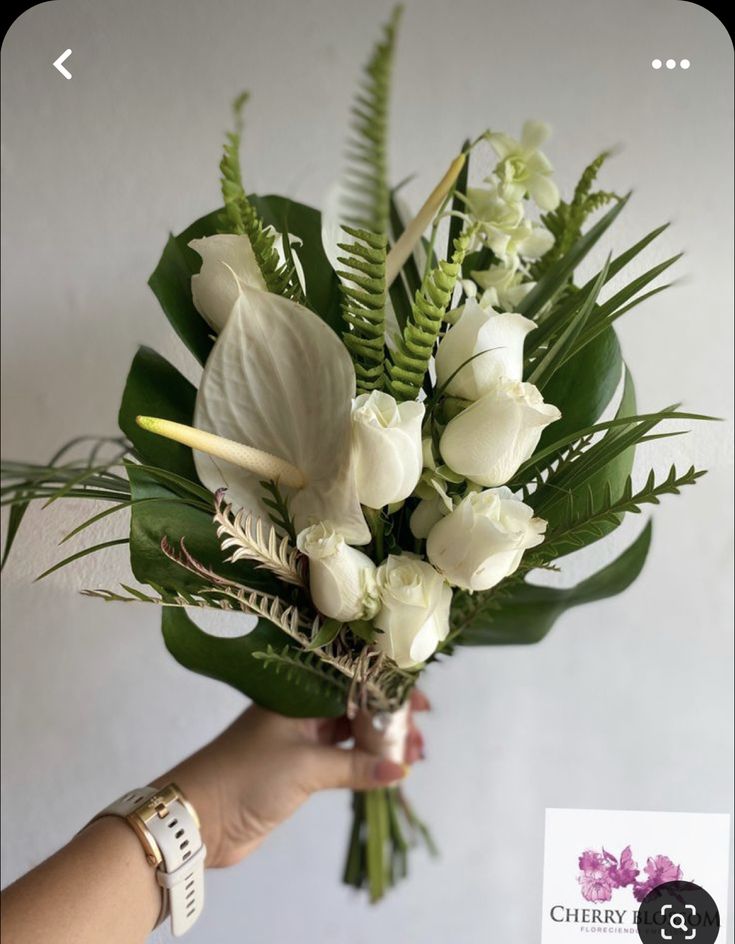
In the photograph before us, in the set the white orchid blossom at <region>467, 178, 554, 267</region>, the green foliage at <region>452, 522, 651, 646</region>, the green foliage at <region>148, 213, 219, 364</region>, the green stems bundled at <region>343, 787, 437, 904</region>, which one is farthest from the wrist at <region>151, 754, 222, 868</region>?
the white orchid blossom at <region>467, 178, 554, 267</region>

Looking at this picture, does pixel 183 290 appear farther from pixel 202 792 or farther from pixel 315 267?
pixel 202 792

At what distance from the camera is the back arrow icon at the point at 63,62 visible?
56cm

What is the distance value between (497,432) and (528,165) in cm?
20

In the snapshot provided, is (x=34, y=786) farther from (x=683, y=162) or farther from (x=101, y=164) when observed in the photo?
(x=683, y=162)

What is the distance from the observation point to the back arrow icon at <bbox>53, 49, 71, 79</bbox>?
562 millimetres

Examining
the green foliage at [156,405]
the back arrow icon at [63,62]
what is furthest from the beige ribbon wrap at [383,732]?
the back arrow icon at [63,62]

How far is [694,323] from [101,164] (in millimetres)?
460

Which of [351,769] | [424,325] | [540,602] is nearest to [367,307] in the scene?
[424,325]

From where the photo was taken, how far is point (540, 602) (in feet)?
1.95

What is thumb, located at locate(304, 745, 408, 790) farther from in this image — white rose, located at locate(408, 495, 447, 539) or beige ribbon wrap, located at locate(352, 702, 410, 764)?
white rose, located at locate(408, 495, 447, 539)

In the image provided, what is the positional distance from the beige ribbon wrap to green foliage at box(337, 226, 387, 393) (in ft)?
0.91

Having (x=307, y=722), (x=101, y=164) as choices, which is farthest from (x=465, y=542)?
(x=101, y=164)

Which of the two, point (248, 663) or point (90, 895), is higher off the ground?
point (248, 663)

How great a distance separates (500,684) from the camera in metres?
0.72
